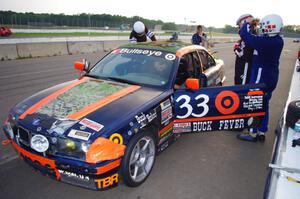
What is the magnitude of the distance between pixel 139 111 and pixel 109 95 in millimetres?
505

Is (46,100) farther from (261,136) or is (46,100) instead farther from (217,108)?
(261,136)

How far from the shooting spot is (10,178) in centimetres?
296

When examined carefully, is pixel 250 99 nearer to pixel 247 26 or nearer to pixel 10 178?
pixel 247 26

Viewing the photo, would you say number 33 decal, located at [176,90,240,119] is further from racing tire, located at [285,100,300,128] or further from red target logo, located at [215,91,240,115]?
racing tire, located at [285,100,300,128]

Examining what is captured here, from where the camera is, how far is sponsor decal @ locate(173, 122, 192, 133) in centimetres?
342

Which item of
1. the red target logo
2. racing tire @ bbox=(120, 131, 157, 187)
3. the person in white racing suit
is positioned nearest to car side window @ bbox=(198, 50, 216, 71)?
the red target logo

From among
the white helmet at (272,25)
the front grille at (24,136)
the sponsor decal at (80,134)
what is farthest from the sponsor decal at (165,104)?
the white helmet at (272,25)

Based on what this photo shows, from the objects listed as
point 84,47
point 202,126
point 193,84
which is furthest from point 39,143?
point 84,47

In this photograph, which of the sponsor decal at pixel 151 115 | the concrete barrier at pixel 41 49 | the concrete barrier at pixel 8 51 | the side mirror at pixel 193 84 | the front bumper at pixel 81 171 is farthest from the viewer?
the concrete barrier at pixel 41 49

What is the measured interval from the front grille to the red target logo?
7.66 ft

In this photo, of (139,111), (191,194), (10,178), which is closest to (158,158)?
(191,194)

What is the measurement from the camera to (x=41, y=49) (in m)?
14.5

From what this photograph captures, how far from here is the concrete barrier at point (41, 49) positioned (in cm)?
1354

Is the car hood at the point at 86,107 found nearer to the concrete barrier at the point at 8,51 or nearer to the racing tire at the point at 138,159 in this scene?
the racing tire at the point at 138,159
